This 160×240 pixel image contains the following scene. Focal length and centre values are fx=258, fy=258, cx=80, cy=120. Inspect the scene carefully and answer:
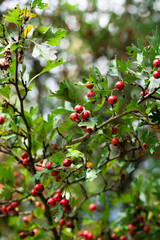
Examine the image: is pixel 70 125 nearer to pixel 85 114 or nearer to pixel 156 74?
pixel 85 114

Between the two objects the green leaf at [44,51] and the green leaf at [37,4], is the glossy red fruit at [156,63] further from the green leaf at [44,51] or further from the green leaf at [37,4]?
the green leaf at [37,4]

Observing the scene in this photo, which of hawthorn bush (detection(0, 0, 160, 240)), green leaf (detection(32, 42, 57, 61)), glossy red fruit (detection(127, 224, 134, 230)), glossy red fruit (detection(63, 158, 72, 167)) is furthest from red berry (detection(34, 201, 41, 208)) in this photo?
green leaf (detection(32, 42, 57, 61))

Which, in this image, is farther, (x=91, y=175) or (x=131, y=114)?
(x=131, y=114)

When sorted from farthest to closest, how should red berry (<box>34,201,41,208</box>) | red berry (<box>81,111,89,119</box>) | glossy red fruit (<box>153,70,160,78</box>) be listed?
red berry (<box>34,201,41,208</box>)
red berry (<box>81,111,89,119</box>)
glossy red fruit (<box>153,70,160,78</box>)

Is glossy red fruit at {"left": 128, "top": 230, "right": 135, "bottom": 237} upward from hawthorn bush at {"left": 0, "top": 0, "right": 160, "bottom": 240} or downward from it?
downward

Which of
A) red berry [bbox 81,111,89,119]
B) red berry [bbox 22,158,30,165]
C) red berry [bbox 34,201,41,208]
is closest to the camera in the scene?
red berry [bbox 81,111,89,119]

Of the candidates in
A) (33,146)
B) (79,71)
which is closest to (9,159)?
(33,146)

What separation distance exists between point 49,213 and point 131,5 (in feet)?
11.3

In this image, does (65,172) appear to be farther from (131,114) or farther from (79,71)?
(79,71)

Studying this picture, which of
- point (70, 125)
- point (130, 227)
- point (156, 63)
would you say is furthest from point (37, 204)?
point (156, 63)

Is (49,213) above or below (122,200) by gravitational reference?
above

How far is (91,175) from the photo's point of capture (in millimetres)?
1065

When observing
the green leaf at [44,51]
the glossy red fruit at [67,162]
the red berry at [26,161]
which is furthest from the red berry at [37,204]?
the green leaf at [44,51]

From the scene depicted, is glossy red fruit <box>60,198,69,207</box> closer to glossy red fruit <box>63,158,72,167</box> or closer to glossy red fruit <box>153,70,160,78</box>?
glossy red fruit <box>63,158,72,167</box>
